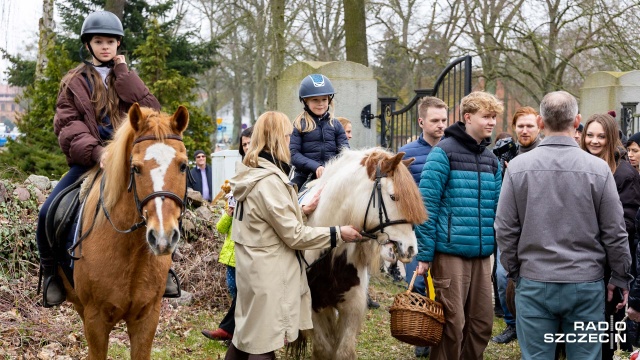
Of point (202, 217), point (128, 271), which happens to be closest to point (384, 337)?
point (202, 217)

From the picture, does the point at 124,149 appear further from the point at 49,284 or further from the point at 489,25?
the point at 489,25

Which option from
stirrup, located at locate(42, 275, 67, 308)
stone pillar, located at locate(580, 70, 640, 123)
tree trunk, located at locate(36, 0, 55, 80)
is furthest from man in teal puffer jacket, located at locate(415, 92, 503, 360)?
tree trunk, located at locate(36, 0, 55, 80)

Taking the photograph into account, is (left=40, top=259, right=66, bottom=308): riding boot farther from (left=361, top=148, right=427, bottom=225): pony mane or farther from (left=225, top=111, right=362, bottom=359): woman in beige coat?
(left=361, top=148, right=427, bottom=225): pony mane

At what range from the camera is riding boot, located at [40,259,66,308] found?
5320 mm

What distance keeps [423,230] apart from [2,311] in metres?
4.27

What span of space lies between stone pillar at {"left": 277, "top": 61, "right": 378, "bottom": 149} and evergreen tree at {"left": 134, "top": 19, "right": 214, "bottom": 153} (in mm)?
5930

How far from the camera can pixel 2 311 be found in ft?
22.4

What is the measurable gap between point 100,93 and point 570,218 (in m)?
3.42

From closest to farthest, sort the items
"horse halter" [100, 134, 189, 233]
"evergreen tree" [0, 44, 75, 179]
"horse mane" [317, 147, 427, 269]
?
"horse halter" [100, 134, 189, 233] < "horse mane" [317, 147, 427, 269] < "evergreen tree" [0, 44, 75, 179]

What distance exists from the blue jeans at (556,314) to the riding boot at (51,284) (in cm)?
343

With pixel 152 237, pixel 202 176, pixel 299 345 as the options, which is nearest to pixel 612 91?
pixel 202 176

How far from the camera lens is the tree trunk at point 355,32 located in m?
12.8

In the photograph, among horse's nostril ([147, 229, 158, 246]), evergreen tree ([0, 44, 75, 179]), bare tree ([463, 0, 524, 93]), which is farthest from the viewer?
bare tree ([463, 0, 524, 93])

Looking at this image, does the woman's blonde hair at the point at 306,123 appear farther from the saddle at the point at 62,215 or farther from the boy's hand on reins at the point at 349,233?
the saddle at the point at 62,215
